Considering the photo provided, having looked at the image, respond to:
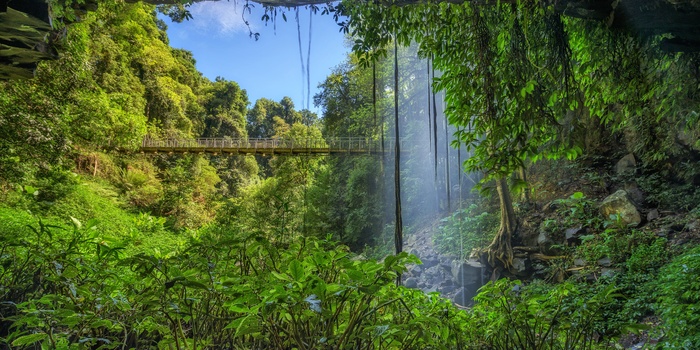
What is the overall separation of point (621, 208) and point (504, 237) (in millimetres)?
1621

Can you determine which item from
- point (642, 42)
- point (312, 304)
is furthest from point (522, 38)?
point (312, 304)

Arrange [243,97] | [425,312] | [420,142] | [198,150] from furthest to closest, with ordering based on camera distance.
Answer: [243,97] → [420,142] → [198,150] → [425,312]

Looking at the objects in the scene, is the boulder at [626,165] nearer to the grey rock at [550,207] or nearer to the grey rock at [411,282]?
the grey rock at [550,207]

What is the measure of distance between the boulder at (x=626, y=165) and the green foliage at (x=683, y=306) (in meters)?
3.69

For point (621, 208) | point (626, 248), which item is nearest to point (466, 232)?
point (621, 208)

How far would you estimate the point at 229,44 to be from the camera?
13719 millimetres

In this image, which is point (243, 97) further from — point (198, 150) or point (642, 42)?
point (642, 42)

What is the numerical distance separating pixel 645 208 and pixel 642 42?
14.6 feet

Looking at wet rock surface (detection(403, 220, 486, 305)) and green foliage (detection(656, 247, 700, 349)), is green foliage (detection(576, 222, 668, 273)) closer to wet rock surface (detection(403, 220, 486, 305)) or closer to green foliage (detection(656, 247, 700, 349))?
green foliage (detection(656, 247, 700, 349))

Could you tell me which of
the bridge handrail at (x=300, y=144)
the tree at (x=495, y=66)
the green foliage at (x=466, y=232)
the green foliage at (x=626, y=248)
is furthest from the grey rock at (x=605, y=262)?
the bridge handrail at (x=300, y=144)

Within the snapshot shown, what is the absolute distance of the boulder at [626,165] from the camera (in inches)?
237

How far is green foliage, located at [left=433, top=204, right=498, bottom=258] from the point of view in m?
7.20

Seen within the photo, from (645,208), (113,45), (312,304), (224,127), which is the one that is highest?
(113,45)

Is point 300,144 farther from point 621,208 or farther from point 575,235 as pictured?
point 621,208
